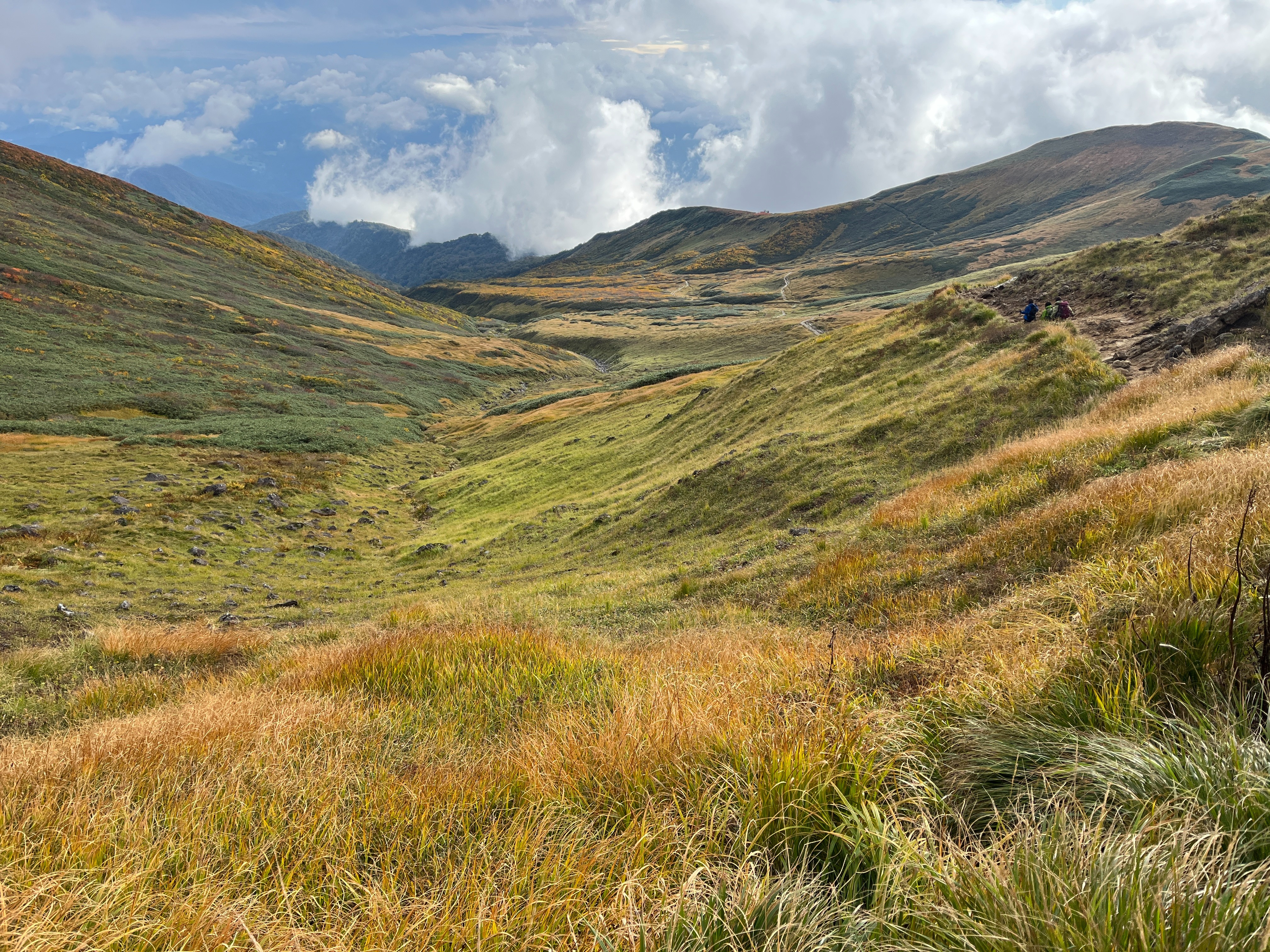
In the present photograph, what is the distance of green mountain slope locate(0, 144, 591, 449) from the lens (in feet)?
189

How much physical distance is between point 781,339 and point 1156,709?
4352 inches

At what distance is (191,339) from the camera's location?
285 ft

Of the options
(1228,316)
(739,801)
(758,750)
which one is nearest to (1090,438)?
(1228,316)

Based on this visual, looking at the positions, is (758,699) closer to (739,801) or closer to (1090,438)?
(739,801)

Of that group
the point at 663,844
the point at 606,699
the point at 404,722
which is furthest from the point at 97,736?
the point at 663,844

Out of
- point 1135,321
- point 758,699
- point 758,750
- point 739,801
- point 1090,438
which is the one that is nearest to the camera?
point 739,801

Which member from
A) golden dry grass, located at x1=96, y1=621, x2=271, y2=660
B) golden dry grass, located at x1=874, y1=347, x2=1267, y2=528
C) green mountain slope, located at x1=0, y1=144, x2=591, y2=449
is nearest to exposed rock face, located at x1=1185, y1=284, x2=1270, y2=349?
golden dry grass, located at x1=874, y1=347, x2=1267, y2=528

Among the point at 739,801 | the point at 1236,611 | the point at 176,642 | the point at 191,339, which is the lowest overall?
the point at 176,642

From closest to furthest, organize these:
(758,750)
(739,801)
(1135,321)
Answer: (739,801)
(758,750)
(1135,321)

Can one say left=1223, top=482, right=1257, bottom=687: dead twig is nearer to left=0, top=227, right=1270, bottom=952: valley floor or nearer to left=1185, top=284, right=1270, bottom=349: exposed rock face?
left=0, top=227, right=1270, bottom=952: valley floor

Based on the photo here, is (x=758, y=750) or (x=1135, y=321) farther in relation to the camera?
(x=1135, y=321)

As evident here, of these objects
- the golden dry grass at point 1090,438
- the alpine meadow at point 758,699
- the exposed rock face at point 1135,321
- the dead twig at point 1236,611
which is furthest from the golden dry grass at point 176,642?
the exposed rock face at point 1135,321

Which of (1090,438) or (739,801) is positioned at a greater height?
(1090,438)

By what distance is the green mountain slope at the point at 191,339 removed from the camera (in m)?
57.5
